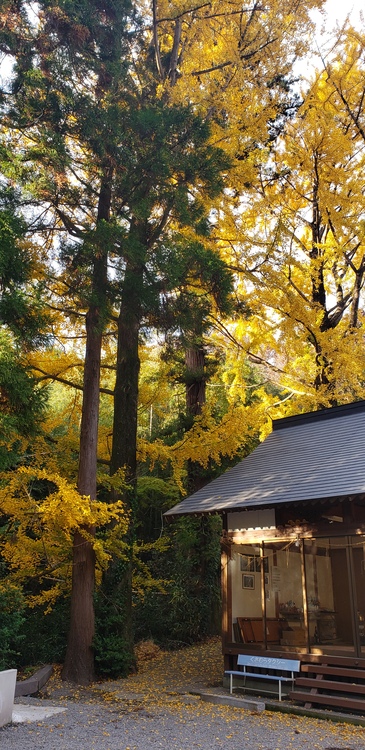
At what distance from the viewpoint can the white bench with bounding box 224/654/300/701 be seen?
748 cm

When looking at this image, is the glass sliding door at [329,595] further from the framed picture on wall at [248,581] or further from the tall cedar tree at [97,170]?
the tall cedar tree at [97,170]

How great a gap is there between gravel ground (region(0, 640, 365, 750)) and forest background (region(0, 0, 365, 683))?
42.7 inches

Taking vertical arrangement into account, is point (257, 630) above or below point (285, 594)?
below

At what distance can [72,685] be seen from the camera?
8031mm

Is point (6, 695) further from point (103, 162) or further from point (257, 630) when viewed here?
point (103, 162)

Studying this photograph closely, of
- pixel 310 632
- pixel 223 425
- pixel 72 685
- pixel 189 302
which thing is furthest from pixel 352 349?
pixel 72 685

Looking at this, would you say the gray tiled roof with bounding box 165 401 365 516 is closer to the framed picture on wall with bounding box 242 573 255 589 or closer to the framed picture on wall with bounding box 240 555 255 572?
the framed picture on wall with bounding box 240 555 255 572

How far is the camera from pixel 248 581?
9.09m

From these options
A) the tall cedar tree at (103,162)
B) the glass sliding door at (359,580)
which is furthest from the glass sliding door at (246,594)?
the tall cedar tree at (103,162)

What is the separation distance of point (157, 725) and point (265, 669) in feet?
9.16

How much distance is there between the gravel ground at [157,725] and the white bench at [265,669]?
20.5 inches

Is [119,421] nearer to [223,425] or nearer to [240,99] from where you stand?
[223,425]

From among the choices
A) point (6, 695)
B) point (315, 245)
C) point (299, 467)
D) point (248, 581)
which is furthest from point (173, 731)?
point (315, 245)

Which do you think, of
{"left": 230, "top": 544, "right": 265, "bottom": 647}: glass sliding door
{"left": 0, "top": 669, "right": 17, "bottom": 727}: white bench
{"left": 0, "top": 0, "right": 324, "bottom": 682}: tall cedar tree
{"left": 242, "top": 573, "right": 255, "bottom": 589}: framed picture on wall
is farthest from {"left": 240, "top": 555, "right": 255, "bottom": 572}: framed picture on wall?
{"left": 0, "top": 669, "right": 17, "bottom": 727}: white bench
